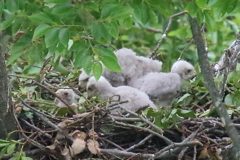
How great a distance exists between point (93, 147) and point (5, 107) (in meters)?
0.48

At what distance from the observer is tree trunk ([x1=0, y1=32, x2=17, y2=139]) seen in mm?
2424

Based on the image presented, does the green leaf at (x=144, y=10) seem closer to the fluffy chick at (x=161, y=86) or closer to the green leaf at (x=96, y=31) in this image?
the green leaf at (x=96, y=31)

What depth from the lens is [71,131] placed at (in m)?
2.66

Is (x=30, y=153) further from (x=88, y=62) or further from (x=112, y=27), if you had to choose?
(x=112, y=27)

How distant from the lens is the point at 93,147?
248 cm

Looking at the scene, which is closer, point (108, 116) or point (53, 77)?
point (108, 116)

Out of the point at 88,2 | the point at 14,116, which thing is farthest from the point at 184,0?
the point at 14,116

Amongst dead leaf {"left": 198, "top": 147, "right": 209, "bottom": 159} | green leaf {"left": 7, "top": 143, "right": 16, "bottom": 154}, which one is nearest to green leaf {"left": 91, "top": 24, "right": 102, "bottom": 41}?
green leaf {"left": 7, "top": 143, "right": 16, "bottom": 154}

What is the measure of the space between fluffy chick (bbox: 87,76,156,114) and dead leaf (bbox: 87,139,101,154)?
0.48 metres

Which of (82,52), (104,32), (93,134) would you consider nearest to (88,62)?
(82,52)

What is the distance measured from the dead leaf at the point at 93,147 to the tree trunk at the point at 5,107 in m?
0.40

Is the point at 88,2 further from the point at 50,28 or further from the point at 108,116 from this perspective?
the point at 108,116

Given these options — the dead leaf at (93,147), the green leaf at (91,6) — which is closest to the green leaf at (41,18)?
the green leaf at (91,6)

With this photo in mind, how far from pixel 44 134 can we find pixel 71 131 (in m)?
0.15
